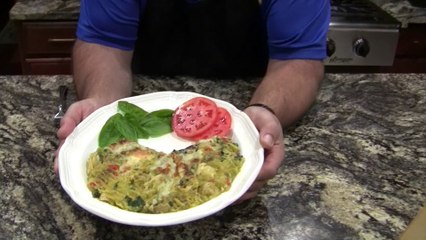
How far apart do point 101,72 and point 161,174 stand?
16.7 inches

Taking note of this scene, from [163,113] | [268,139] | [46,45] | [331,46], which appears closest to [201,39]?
[163,113]

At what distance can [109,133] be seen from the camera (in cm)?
81

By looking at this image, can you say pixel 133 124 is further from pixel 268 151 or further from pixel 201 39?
pixel 201 39

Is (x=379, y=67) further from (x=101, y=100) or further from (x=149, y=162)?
(x=149, y=162)

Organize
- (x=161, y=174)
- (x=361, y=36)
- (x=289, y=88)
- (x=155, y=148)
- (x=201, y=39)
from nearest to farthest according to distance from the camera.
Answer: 1. (x=161, y=174)
2. (x=155, y=148)
3. (x=289, y=88)
4. (x=201, y=39)
5. (x=361, y=36)

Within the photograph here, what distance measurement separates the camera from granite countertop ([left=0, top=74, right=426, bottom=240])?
2.47 feet

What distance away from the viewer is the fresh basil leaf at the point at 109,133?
2.60ft

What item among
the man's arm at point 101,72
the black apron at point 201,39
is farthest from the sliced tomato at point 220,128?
the black apron at point 201,39

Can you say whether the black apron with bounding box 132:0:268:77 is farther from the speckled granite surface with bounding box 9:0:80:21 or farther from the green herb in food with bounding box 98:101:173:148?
the speckled granite surface with bounding box 9:0:80:21

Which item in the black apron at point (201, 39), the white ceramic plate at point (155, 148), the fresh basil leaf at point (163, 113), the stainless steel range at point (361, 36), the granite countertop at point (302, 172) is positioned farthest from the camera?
the stainless steel range at point (361, 36)

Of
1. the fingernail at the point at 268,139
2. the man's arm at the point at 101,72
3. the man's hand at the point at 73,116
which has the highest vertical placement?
the fingernail at the point at 268,139

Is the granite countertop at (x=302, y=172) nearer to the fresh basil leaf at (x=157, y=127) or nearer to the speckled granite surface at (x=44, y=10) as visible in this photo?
the fresh basil leaf at (x=157, y=127)

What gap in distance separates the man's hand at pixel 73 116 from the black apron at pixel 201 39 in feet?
1.08

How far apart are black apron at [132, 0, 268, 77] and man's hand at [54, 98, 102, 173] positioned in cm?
33
